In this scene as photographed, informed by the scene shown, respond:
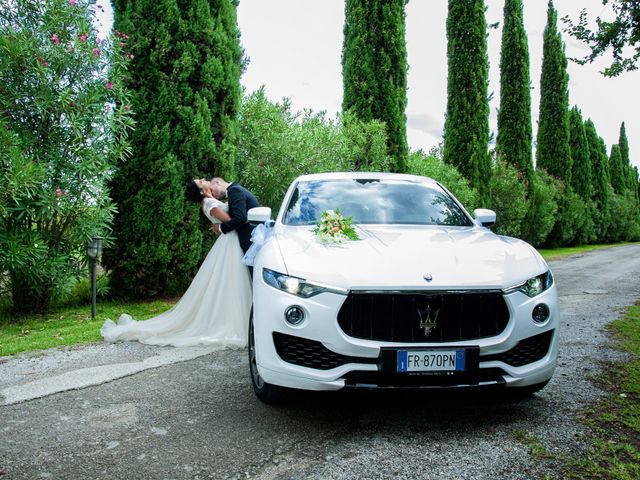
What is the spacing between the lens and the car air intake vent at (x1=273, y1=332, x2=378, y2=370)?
321cm

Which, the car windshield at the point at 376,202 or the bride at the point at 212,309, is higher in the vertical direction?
the car windshield at the point at 376,202

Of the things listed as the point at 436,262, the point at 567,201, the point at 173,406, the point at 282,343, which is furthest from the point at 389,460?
the point at 567,201

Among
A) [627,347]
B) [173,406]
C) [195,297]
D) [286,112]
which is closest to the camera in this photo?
[173,406]

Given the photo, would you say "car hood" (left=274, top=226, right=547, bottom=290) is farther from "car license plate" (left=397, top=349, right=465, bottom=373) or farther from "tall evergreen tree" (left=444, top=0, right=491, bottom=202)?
"tall evergreen tree" (left=444, top=0, right=491, bottom=202)

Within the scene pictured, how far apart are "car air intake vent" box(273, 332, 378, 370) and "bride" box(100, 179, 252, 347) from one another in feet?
9.10

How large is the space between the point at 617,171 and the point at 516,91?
33720 millimetres

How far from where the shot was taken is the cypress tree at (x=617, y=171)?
180 feet

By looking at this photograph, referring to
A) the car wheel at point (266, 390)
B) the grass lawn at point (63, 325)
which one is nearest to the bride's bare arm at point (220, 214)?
the grass lawn at point (63, 325)

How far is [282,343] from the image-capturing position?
3336 millimetres

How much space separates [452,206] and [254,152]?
6.03 meters

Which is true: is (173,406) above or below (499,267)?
below

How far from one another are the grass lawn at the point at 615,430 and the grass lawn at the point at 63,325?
5.08 m

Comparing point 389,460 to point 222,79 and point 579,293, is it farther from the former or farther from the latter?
point 579,293

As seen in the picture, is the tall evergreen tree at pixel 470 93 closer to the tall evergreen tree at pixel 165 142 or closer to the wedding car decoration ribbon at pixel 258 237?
the tall evergreen tree at pixel 165 142
